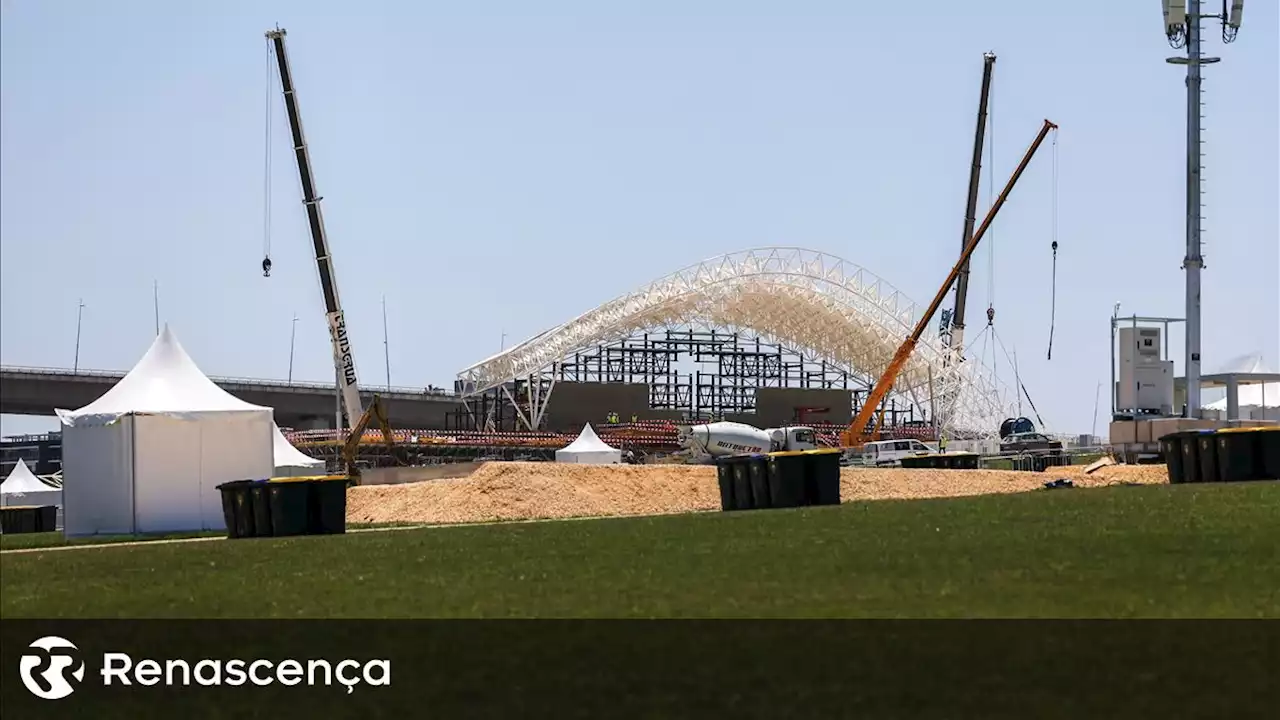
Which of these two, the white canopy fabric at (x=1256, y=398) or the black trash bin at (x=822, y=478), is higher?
the white canopy fabric at (x=1256, y=398)

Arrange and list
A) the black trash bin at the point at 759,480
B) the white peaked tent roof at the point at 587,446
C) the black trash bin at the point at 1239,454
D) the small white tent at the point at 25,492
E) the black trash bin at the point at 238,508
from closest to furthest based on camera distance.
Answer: the black trash bin at the point at 238,508, the black trash bin at the point at 759,480, the black trash bin at the point at 1239,454, the small white tent at the point at 25,492, the white peaked tent roof at the point at 587,446

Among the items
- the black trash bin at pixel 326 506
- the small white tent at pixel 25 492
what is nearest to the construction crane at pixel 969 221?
the small white tent at pixel 25 492

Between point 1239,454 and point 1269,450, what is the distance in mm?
603

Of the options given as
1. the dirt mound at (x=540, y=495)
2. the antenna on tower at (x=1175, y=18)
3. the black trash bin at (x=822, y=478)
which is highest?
the antenna on tower at (x=1175, y=18)

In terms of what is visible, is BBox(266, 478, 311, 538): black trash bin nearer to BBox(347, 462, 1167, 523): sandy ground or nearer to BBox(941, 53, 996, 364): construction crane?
BBox(347, 462, 1167, 523): sandy ground

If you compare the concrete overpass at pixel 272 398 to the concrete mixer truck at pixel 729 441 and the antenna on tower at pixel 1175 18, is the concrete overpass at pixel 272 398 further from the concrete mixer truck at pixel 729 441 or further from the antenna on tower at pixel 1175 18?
the antenna on tower at pixel 1175 18

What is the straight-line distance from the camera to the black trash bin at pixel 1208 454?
37.0 metres

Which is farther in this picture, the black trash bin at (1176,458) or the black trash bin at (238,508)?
the black trash bin at (1176,458)

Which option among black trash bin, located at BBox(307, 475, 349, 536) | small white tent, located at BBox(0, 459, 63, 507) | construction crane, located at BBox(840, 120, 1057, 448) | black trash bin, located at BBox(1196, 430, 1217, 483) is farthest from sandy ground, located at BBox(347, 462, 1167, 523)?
construction crane, located at BBox(840, 120, 1057, 448)

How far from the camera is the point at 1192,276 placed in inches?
2196

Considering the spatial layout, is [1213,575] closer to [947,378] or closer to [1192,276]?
[1192,276]

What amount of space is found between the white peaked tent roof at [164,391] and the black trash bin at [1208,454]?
20.0 metres

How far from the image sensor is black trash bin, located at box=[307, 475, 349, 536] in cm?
3203
